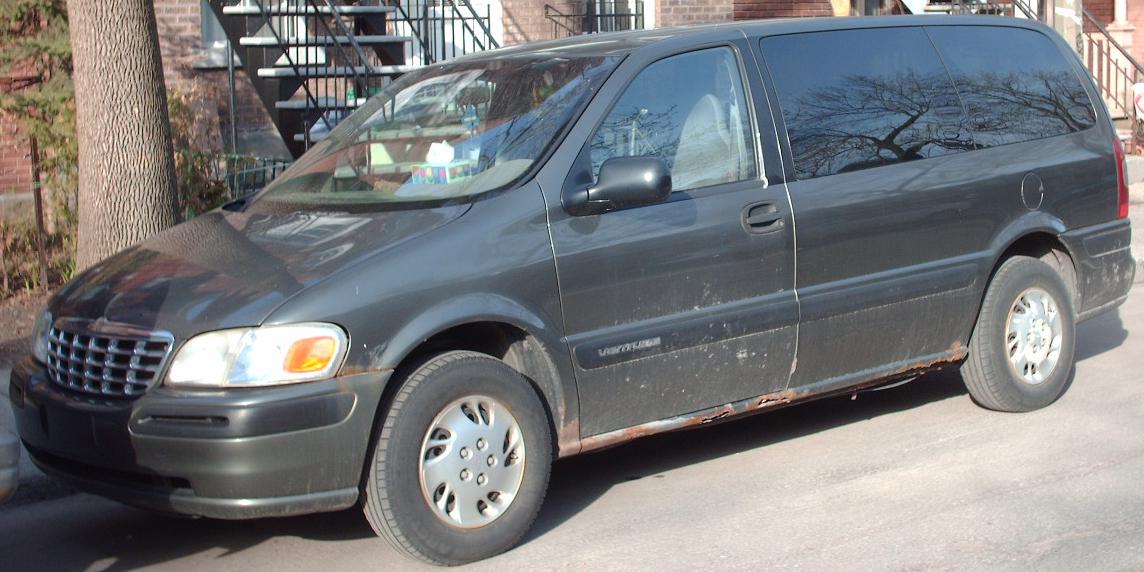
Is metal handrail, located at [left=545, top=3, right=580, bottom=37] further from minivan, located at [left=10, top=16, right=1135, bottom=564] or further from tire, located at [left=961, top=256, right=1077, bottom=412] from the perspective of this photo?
tire, located at [left=961, top=256, right=1077, bottom=412]

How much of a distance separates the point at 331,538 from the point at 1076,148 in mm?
4087

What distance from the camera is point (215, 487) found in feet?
Result: 14.3

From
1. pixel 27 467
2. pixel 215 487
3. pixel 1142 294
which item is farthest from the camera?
pixel 1142 294

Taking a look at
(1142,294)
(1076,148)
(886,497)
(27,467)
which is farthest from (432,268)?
(1142,294)

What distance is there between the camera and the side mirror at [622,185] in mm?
4949

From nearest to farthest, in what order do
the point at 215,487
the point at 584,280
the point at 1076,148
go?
the point at 215,487, the point at 584,280, the point at 1076,148

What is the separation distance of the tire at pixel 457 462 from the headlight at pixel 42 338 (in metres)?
1.40

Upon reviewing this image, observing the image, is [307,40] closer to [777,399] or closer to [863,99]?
[863,99]

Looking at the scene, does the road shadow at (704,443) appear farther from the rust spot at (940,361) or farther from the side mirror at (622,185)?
the side mirror at (622,185)

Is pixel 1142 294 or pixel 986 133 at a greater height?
pixel 986 133

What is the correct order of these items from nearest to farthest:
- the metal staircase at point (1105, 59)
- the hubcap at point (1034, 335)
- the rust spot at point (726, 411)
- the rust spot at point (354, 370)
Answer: the rust spot at point (354, 370) → the rust spot at point (726, 411) → the hubcap at point (1034, 335) → the metal staircase at point (1105, 59)

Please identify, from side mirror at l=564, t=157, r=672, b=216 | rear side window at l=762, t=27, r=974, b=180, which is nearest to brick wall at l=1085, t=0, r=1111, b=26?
rear side window at l=762, t=27, r=974, b=180

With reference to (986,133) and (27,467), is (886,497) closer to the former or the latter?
(986,133)

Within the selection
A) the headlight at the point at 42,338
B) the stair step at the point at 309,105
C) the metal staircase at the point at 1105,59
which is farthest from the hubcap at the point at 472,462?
the metal staircase at the point at 1105,59
